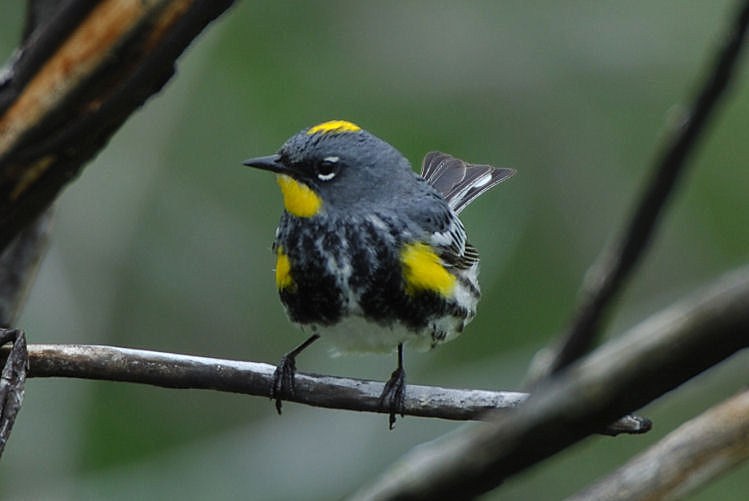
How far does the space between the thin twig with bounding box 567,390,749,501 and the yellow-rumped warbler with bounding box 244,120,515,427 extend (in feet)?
3.38

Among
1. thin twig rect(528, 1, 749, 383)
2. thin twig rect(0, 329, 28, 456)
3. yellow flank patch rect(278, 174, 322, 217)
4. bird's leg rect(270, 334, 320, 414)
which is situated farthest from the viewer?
yellow flank patch rect(278, 174, 322, 217)

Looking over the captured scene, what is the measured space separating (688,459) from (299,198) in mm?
1627

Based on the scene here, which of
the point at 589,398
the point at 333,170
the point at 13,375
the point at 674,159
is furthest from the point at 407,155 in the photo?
the point at 589,398

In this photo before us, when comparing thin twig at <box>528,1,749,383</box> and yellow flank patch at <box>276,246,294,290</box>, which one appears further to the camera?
yellow flank patch at <box>276,246,294,290</box>

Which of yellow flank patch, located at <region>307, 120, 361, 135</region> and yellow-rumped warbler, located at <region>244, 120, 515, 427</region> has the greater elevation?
yellow flank patch, located at <region>307, 120, 361, 135</region>

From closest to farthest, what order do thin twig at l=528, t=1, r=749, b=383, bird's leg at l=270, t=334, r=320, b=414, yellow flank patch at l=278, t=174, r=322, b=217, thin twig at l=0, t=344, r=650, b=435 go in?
thin twig at l=528, t=1, r=749, b=383
thin twig at l=0, t=344, r=650, b=435
bird's leg at l=270, t=334, r=320, b=414
yellow flank patch at l=278, t=174, r=322, b=217

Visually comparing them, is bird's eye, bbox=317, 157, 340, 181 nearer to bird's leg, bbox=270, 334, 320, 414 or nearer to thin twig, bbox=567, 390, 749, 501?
bird's leg, bbox=270, 334, 320, 414

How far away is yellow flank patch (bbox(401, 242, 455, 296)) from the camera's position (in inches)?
106

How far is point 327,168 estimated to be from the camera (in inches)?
115

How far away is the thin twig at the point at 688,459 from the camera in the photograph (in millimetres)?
1310

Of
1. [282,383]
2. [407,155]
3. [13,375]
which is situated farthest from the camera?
[407,155]

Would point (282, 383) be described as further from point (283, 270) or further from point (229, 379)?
point (283, 270)

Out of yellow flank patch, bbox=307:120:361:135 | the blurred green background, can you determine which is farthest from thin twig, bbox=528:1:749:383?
the blurred green background

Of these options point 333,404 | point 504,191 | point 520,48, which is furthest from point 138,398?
point 333,404
